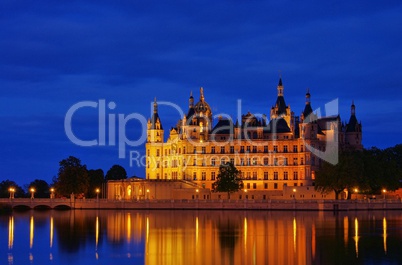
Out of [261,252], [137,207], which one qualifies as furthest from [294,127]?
[261,252]

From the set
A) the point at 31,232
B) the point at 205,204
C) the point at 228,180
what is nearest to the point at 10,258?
the point at 31,232

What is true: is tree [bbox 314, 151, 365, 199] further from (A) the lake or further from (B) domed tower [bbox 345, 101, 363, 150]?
(B) domed tower [bbox 345, 101, 363, 150]

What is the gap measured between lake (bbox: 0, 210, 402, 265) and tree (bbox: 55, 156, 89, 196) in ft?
80.4

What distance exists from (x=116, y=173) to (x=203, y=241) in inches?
3494

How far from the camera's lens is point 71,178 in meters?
93.6

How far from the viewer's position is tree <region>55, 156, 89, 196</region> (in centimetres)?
9350

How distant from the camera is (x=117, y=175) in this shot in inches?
5276

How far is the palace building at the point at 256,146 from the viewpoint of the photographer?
10494 cm

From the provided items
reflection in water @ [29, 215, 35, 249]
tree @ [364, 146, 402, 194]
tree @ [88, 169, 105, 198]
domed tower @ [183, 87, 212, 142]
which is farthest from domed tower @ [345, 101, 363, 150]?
reflection in water @ [29, 215, 35, 249]

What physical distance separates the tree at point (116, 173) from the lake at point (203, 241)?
210 feet

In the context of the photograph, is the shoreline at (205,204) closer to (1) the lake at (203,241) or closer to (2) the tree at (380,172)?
(2) the tree at (380,172)

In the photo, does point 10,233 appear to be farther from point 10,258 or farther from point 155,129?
point 155,129

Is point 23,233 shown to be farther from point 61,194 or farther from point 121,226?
point 61,194

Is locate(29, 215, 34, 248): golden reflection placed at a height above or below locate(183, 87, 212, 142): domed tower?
below
